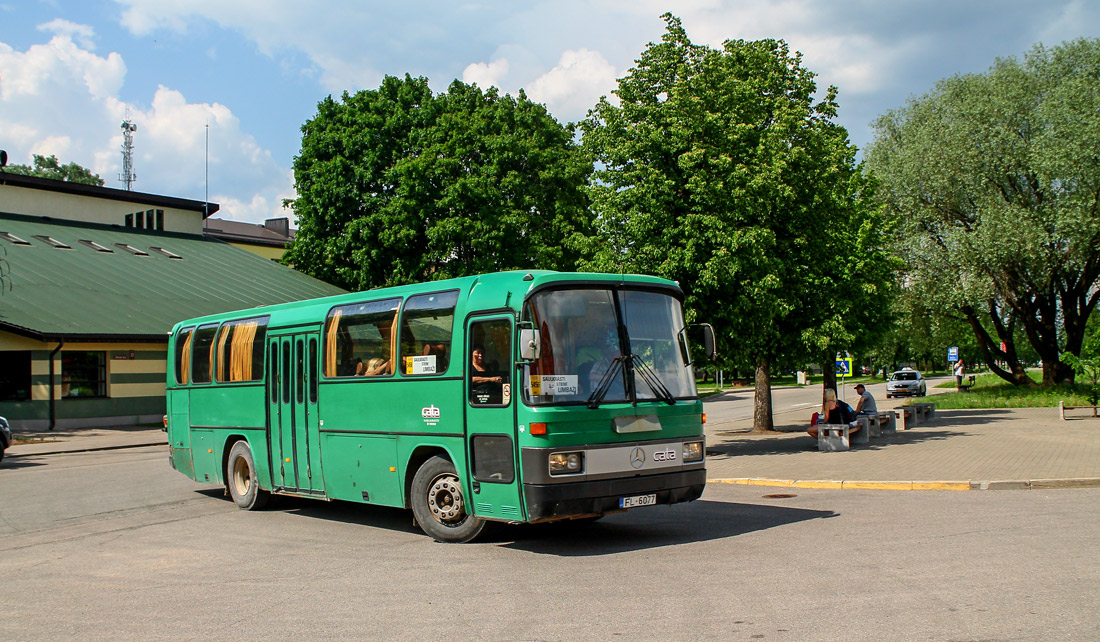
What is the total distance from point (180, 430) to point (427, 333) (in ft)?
23.6

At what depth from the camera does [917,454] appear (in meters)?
18.2

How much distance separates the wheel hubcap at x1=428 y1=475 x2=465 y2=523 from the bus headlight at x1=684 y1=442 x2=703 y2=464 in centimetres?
245

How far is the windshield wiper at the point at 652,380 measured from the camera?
379 inches

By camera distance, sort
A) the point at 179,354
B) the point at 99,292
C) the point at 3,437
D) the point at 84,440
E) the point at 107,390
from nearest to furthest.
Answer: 1. the point at 179,354
2. the point at 3,437
3. the point at 84,440
4. the point at 107,390
5. the point at 99,292

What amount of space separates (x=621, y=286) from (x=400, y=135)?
3593 cm

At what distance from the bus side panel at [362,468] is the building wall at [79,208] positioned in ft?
126

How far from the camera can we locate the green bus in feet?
29.4

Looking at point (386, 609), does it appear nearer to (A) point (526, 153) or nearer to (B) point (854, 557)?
(B) point (854, 557)

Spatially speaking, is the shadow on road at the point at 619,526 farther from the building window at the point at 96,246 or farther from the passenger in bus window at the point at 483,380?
the building window at the point at 96,246

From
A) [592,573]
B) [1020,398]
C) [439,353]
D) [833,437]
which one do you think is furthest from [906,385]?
[592,573]

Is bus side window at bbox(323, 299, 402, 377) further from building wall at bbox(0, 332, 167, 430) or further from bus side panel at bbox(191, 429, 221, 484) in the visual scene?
building wall at bbox(0, 332, 167, 430)

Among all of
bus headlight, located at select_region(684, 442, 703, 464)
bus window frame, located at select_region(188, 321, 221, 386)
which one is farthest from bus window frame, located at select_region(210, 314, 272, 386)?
bus headlight, located at select_region(684, 442, 703, 464)

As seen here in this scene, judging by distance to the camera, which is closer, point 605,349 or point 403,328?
point 605,349

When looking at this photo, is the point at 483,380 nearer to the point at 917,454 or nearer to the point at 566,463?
the point at 566,463
